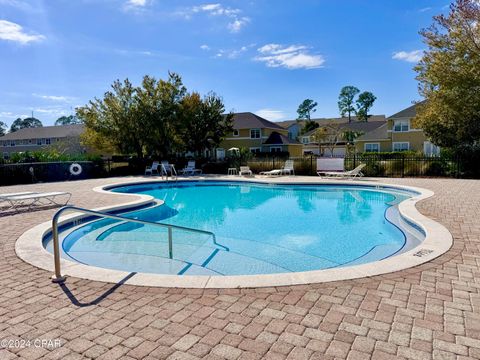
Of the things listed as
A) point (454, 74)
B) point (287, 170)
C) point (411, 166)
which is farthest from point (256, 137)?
point (454, 74)

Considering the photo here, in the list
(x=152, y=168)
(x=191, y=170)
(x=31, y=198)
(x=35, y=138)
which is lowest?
(x=31, y=198)

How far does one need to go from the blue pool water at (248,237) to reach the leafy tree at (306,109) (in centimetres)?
7116

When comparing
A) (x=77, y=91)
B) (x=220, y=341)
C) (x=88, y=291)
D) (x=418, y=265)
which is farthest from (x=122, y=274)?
(x=77, y=91)

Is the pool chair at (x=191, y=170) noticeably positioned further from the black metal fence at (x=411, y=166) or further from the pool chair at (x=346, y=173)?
the pool chair at (x=346, y=173)

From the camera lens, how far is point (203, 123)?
1125 inches

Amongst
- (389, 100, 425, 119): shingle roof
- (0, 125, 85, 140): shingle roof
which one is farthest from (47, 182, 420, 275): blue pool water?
(0, 125, 85, 140): shingle roof

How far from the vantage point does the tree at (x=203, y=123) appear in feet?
90.7

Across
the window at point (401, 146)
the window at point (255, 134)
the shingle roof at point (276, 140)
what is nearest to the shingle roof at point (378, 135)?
the window at point (401, 146)

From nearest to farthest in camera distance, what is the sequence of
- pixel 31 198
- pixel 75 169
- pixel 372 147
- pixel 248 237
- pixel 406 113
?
pixel 248 237 → pixel 31 198 → pixel 75 169 → pixel 406 113 → pixel 372 147

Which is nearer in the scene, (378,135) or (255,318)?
(255,318)

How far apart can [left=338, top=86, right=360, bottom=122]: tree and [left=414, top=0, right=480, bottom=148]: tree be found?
63.3m

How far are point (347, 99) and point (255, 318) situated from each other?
3309 inches

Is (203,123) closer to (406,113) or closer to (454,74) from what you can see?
(454,74)

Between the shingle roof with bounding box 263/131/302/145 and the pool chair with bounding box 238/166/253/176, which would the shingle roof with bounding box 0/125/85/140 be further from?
the pool chair with bounding box 238/166/253/176
